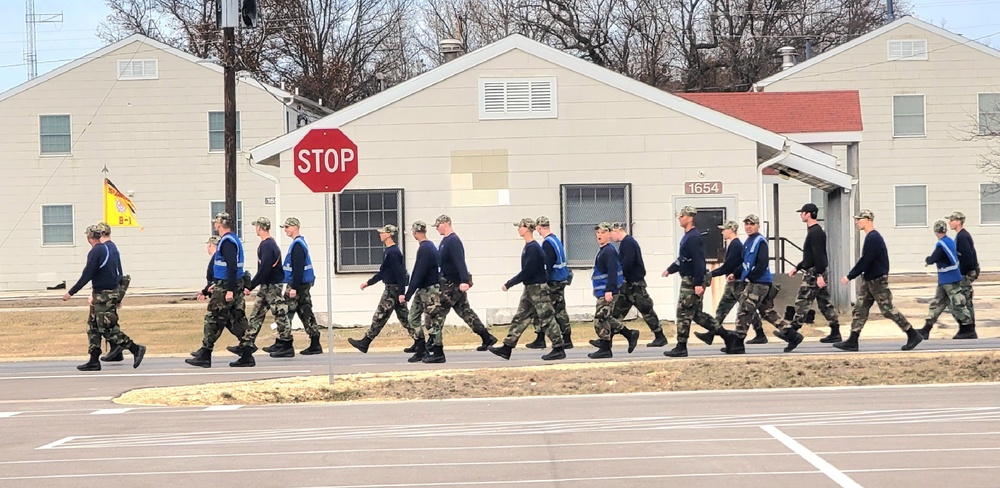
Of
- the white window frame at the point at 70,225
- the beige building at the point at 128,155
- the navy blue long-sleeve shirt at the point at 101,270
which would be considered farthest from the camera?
the white window frame at the point at 70,225

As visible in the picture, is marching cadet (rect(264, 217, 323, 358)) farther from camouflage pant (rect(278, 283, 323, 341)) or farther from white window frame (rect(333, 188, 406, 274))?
white window frame (rect(333, 188, 406, 274))

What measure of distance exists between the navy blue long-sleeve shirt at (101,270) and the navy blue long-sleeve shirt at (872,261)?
8875 mm

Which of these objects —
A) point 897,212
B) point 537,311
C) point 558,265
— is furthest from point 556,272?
point 897,212

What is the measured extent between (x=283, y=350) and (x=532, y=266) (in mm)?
3579

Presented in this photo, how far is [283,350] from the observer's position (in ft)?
59.8

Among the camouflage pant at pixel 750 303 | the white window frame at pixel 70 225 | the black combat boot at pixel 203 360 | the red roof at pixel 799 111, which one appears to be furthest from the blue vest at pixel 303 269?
the white window frame at pixel 70 225

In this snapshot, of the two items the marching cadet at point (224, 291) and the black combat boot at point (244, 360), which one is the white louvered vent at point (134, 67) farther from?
the black combat boot at point (244, 360)

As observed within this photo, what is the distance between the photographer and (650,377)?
46.2 feet

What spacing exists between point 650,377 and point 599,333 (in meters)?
2.90

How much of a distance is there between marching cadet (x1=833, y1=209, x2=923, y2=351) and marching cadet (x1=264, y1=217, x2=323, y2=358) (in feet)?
22.6

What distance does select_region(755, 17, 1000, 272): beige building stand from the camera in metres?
39.4

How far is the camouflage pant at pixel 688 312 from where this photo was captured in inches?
663

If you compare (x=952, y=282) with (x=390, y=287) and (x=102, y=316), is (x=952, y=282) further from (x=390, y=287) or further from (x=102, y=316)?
(x=102, y=316)

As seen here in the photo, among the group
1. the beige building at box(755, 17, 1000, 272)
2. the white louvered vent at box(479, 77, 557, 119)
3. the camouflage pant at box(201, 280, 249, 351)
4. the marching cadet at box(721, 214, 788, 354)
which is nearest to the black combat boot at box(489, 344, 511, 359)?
the marching cadet at box(721, 214, 788, 354)
